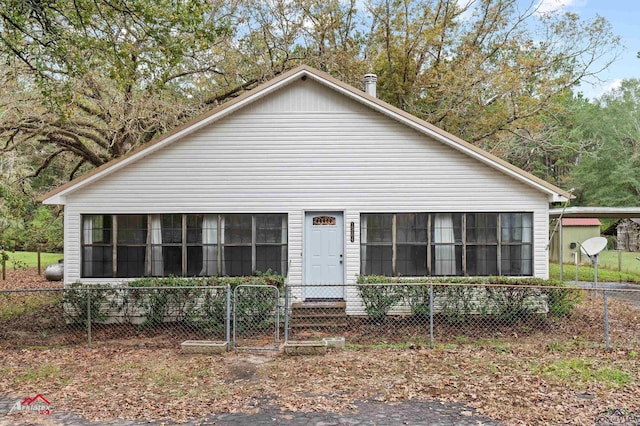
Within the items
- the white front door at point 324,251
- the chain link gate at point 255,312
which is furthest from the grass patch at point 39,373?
the white front door at point 324,251

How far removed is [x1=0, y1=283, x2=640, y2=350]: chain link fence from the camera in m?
10.3

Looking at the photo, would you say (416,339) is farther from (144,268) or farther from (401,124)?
(144,268)

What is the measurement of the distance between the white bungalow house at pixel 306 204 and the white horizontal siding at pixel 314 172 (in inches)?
0.9

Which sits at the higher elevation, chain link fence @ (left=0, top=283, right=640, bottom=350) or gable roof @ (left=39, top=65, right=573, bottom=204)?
gable roof @ (left=39, top=65, right=573, bottom=204)

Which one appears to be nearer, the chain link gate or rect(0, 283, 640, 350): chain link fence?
rect(0, 283, 640, 350): chain link fence

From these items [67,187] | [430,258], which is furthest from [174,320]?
[430,258]

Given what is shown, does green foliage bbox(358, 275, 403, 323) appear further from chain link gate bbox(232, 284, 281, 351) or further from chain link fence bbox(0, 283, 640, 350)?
chain link gate bbox(232, 284, 281, 351)

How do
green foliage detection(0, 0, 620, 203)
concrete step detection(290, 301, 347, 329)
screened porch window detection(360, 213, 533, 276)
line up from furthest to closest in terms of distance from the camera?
green foliage detection(0, 0, 620, 203) → screened porch window detection(360, 213, 533, 276) → concrete step detection(290, 301, 347, 329)

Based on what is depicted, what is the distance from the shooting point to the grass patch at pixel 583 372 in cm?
721

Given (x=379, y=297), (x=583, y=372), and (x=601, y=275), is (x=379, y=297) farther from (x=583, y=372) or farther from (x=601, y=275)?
(x=601, y=275)

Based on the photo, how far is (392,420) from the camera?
585cm

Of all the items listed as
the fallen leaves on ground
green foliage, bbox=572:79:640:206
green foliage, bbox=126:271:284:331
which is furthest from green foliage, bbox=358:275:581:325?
green foliage, bbox=572:79:640:206

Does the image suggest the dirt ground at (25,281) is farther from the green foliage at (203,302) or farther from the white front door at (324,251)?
the white front door at (324,251)

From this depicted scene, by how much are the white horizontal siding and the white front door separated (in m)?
0.19
